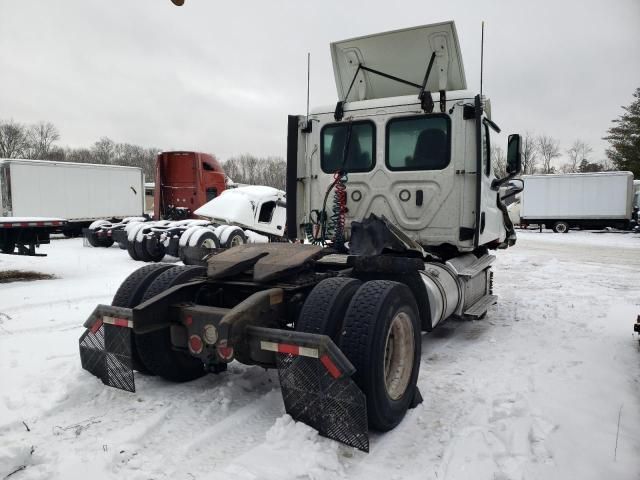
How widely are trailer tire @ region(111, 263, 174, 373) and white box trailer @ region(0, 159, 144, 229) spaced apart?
60.3 ft

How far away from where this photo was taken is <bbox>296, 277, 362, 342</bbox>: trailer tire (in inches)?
124

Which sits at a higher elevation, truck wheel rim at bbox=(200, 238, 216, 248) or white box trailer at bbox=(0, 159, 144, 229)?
white box trailer at bbox=(0, 159, 144, 229)

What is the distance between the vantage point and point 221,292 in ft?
13.3

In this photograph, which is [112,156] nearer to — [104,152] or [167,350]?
[104,152]

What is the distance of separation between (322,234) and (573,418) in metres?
3.36

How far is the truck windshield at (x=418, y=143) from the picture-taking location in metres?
5.50

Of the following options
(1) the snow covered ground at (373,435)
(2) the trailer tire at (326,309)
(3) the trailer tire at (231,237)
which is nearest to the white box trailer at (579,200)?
(3) the trailer tire at (231,237)

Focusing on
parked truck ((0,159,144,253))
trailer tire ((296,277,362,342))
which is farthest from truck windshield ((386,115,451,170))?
parked truck ((0,159,144,253))

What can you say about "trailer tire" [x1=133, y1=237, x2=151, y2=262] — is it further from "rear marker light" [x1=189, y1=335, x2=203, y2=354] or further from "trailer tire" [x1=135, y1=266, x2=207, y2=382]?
"rear marker light" [x1=189, y1=335, x2=203, y2=354]

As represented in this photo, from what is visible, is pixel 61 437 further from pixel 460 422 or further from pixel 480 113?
pixel 480 113

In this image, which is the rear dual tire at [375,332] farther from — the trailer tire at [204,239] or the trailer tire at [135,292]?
the trailer tire at [204,239]

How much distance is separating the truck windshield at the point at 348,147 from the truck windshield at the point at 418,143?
0.25 m

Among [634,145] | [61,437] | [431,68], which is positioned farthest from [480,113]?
[634,145]

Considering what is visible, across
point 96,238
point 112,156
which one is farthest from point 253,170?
point 96,238
